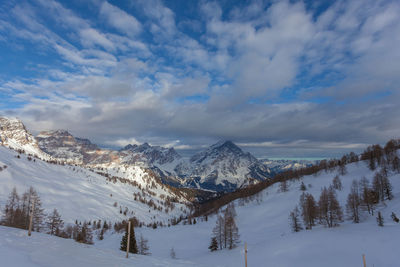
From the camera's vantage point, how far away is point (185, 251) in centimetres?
9269

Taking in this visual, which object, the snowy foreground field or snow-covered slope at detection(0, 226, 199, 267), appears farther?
the snowy foreground field

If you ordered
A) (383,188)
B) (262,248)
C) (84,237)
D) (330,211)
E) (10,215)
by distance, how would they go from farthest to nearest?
(383,188)
(84,237)
(10,215)
(330,211)
(262,248)

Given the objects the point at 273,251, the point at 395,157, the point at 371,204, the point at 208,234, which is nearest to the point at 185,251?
the point at 208,234

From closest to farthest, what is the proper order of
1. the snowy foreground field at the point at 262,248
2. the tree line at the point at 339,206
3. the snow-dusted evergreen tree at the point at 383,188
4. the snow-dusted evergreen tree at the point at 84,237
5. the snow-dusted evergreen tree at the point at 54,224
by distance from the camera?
the snowy foreground field at the point at 262,248, the snow-dusted evergreen tree at the point at 84,237, the tree line at the point at 339,206, the snow-dusted evergreen tree at the point at 54,224, the snow-dusted evergreen tree at the point at 383,188

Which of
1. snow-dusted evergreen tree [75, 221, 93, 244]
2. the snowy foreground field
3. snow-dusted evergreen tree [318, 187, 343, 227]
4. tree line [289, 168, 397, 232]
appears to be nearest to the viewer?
the snowy foreground field

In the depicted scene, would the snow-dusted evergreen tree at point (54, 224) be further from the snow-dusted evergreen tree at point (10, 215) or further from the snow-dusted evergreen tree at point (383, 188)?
the snow-dusted evergreen tree at point (383, 188)

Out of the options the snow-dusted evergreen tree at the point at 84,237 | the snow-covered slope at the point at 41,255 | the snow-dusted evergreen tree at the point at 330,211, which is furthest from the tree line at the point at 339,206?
the snow-dusted evergreen tree at the point at 84,237

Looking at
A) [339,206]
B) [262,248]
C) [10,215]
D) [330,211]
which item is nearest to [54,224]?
[10,215]

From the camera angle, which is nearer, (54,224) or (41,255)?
(41,255)

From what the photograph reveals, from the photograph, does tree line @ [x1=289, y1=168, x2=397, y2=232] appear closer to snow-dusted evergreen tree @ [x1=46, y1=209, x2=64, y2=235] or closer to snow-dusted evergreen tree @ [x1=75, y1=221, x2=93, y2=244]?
snow-dusted evergreen tree @ [x1=75, y1=221, x2=93, y2=244]

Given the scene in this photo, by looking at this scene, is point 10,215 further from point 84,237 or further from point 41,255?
point 41,255

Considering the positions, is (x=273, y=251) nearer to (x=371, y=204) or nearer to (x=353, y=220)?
(x=353, y=220)

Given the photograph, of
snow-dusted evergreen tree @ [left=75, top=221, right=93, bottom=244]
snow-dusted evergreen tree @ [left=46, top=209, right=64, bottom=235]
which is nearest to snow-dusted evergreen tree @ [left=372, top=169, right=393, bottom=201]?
snow-dusted evergreen tree @ [left=75, top=221, right=93, bottom=244]

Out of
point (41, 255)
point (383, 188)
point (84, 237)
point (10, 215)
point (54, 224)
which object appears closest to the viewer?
point (41, 255)
